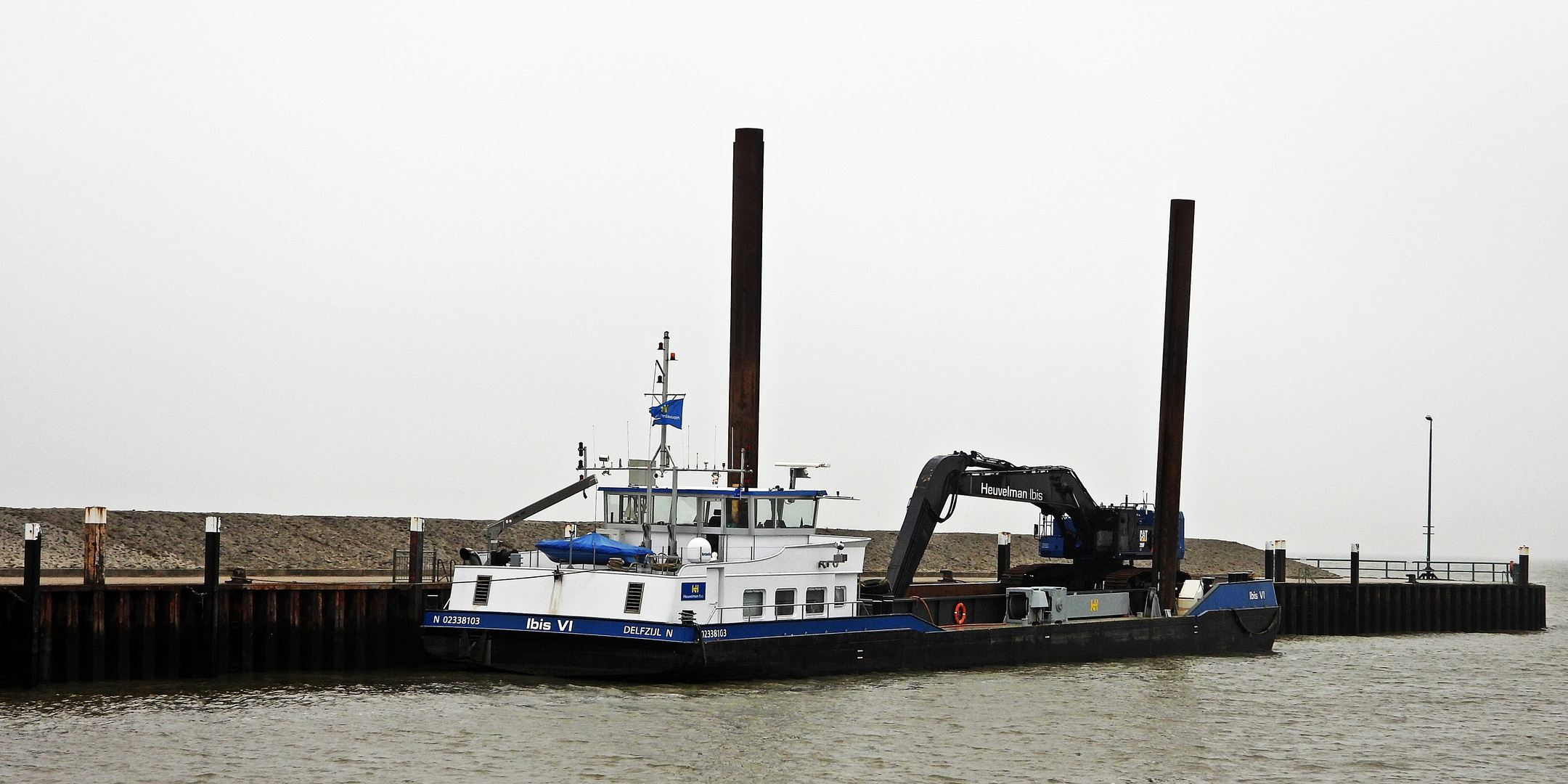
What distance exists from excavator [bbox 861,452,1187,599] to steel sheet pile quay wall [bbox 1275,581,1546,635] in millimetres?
9503

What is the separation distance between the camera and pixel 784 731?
2136 cm

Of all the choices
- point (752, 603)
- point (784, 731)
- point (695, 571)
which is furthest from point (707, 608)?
point (784, 731)

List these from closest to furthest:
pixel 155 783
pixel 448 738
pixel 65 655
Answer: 1. pixel 155 783
2. pixel 448 738
3. pixel 65 655

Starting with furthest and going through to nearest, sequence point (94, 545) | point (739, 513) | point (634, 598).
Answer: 1. point (739, 513)
2. point (94, 545)
3. point (634, 598)

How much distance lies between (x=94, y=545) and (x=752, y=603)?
10.9m

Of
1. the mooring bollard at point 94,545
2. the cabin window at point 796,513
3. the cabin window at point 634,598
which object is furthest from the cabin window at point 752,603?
the mooring bollard at point 94,545

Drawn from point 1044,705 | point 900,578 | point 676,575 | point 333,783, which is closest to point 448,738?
point 333,783

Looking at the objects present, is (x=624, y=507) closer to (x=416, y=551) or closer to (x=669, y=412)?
(x=669, y=412)

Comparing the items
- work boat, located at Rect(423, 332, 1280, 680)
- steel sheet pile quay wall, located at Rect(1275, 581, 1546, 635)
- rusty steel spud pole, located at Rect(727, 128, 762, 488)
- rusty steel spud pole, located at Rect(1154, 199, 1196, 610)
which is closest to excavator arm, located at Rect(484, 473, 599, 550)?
Result: work boat, located at Rect(423, 332, 1280, 680)

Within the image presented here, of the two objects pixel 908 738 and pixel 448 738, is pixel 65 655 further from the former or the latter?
pixel 908 738

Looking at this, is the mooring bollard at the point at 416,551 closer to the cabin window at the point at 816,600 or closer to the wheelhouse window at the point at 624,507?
the wheelhouse window at the point at 624,507

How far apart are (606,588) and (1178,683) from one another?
1141 centimetres

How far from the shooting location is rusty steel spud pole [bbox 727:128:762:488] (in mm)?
33094

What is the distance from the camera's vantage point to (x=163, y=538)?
38.4m
